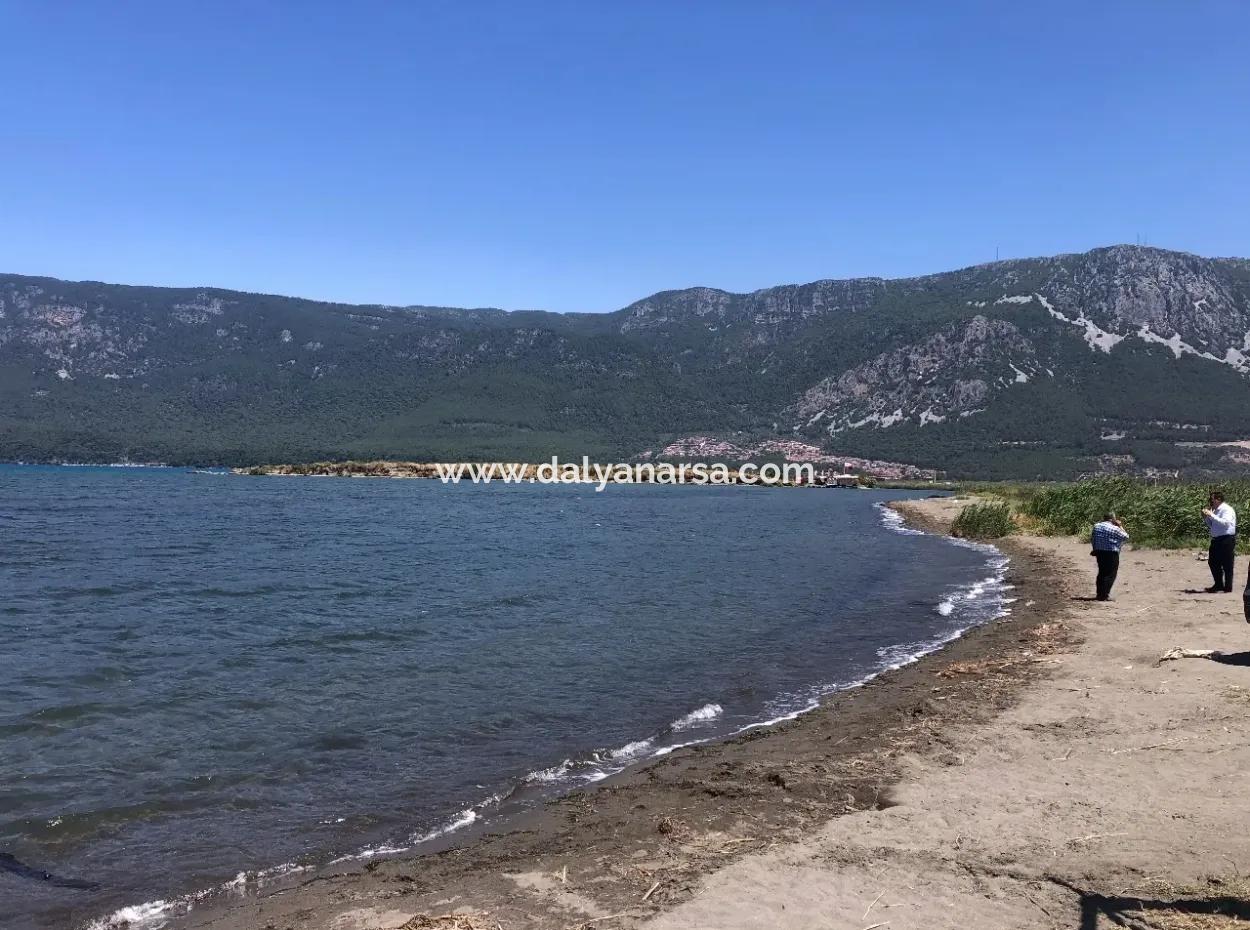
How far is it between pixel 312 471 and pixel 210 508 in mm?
97635

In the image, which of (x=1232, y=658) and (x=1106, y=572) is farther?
(x=1106, y=572)

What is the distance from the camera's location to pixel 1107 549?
66.7 ft

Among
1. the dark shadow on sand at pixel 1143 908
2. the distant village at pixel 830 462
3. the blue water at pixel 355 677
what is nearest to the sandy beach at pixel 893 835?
the dark shadow on sand at pixel 1143 908

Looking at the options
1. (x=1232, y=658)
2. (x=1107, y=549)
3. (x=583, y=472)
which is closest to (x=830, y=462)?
(x=583, y=472)

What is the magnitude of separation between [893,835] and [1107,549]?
15.7m

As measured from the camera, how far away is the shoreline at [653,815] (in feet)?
23.4

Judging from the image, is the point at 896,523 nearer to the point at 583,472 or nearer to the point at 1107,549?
the point at 1107,549

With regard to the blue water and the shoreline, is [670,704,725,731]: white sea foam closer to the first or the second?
the blue water

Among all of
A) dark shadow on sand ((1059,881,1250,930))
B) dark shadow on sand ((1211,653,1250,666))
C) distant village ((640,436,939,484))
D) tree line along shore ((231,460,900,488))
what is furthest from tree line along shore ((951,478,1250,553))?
distant village ((640,436,939,484))

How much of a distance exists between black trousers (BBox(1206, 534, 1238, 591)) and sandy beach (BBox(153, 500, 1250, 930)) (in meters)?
8.34

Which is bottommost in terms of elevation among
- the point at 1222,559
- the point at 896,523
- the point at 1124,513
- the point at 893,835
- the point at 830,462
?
the point at 830,462

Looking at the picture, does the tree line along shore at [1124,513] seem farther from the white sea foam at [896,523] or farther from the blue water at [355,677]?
the blue water at [355,677]

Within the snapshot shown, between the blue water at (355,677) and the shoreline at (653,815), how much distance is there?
458 mm

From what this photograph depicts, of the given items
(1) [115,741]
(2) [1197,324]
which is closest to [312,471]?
(1) [115,741]
